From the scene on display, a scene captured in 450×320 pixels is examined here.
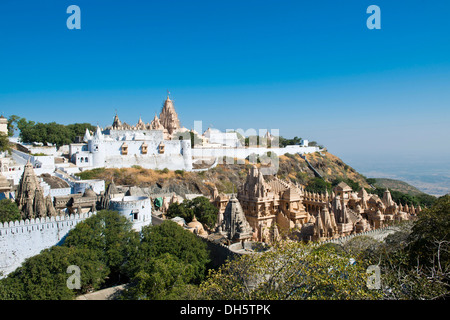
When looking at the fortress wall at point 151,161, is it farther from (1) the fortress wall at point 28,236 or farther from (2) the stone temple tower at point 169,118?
(1) the fortress wall at point 28,236

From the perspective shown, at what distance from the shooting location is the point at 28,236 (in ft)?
84.6

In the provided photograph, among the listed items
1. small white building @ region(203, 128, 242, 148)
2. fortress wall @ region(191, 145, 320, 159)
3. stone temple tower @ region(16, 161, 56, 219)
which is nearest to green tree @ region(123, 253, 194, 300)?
stone temple tower @ region(16, 161, 56, 219)

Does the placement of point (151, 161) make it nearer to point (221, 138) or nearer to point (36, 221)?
point (36, 221)

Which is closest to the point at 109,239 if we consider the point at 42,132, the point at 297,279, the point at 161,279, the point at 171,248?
the point at 171,248

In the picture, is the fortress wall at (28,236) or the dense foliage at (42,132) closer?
the fortress wall at (28,236)

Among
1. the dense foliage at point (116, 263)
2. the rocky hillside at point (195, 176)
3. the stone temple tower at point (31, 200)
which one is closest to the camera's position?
the dense foliage at point (116, 263)

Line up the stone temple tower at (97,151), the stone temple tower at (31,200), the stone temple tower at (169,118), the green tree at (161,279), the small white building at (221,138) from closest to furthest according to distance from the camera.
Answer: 1. the green tree at (161,279)
2. the stone temple tower at (31,200)
3. the stone temple tower at (97,151)
4. the stone temple tower at (169,118)
5. the small white building at (221,138)

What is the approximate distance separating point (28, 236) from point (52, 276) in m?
5.56

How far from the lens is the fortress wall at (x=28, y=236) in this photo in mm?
24922

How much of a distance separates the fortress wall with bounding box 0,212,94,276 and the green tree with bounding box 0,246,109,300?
5.54 feet

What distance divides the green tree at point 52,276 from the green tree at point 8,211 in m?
4.96

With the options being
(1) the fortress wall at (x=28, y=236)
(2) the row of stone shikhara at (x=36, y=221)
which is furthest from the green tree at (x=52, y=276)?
(2) the row of stone shikhara at (x=36, y=221)
